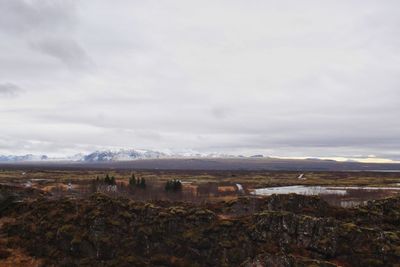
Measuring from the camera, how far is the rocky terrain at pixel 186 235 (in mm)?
43500

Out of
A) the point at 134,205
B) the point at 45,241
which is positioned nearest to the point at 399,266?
the point at 134,205

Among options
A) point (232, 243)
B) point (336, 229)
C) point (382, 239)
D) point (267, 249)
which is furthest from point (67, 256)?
point (382, 239)

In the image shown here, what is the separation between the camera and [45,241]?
48188 mm

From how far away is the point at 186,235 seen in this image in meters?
47.9

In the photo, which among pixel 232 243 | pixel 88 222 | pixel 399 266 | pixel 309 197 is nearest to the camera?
pixel 399 266

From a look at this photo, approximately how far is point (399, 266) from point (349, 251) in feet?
16.1

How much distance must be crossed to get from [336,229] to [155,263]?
19772mm

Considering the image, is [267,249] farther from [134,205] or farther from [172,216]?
[134,205]

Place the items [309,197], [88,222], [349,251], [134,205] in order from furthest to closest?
[309,197], [134,205], [88,222], [349,251]

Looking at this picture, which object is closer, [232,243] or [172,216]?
[232,243]

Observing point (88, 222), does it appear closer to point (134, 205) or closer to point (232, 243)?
point (134, 205)

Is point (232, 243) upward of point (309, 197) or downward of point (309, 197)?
downward

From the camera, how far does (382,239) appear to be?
42.7m

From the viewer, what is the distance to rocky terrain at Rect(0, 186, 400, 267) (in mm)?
43500
